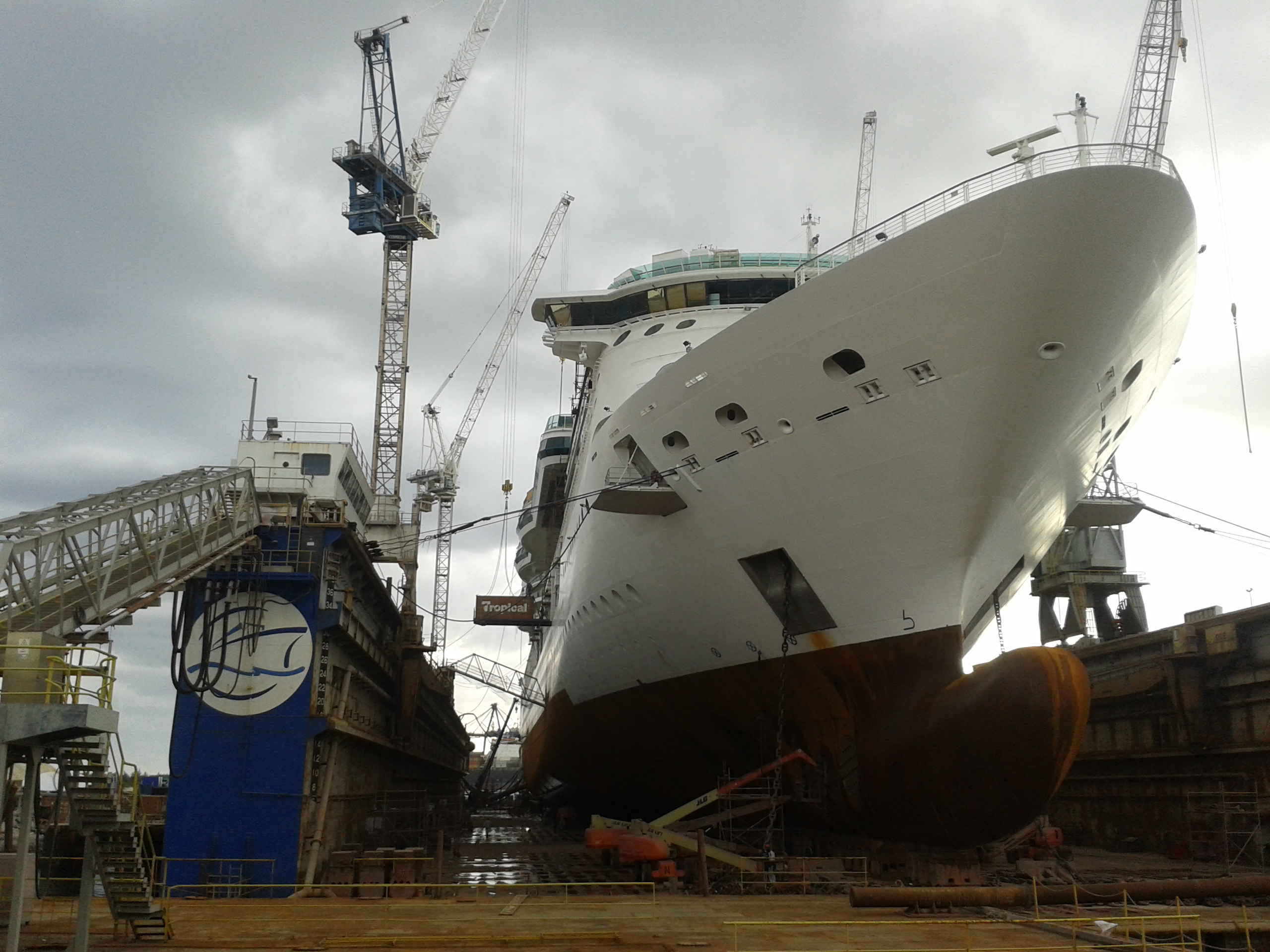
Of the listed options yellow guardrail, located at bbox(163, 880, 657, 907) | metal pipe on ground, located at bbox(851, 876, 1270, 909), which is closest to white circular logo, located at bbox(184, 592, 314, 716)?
yellow guardrail, located at bbox(163, 880, 657, 907)

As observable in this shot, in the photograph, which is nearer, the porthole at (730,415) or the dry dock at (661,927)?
the dry dock at (661,927)

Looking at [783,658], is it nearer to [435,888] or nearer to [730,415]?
[730,415]

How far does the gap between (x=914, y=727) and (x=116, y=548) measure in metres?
10.5

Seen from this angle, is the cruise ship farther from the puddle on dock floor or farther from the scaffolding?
the scaffolding

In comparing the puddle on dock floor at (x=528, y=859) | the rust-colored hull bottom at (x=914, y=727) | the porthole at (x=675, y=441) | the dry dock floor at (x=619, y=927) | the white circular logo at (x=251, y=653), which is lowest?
the puddle on dock floor at (x=528, y=859)

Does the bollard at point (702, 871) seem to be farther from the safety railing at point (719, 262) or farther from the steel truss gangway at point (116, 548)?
the safety railing at point (719, 262)

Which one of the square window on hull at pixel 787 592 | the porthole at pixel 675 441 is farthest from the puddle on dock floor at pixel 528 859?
the porthole at pixel 675 441

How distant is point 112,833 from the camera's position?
945 cm

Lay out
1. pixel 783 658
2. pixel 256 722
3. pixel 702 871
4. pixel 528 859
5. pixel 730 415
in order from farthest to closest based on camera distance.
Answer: pixel 528 859 → pixel 256 722 → pixel 730 415 → pixel 783 658 → pixel 702 871

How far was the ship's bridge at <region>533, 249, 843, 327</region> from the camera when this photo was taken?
22344mm

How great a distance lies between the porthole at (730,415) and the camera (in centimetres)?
1424

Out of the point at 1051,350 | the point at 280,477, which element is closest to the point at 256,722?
the point at 280,477

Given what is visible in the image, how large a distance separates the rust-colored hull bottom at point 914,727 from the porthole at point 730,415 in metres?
3.35

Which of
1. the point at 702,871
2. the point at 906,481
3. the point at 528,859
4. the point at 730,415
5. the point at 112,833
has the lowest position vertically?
the point at 528,859
